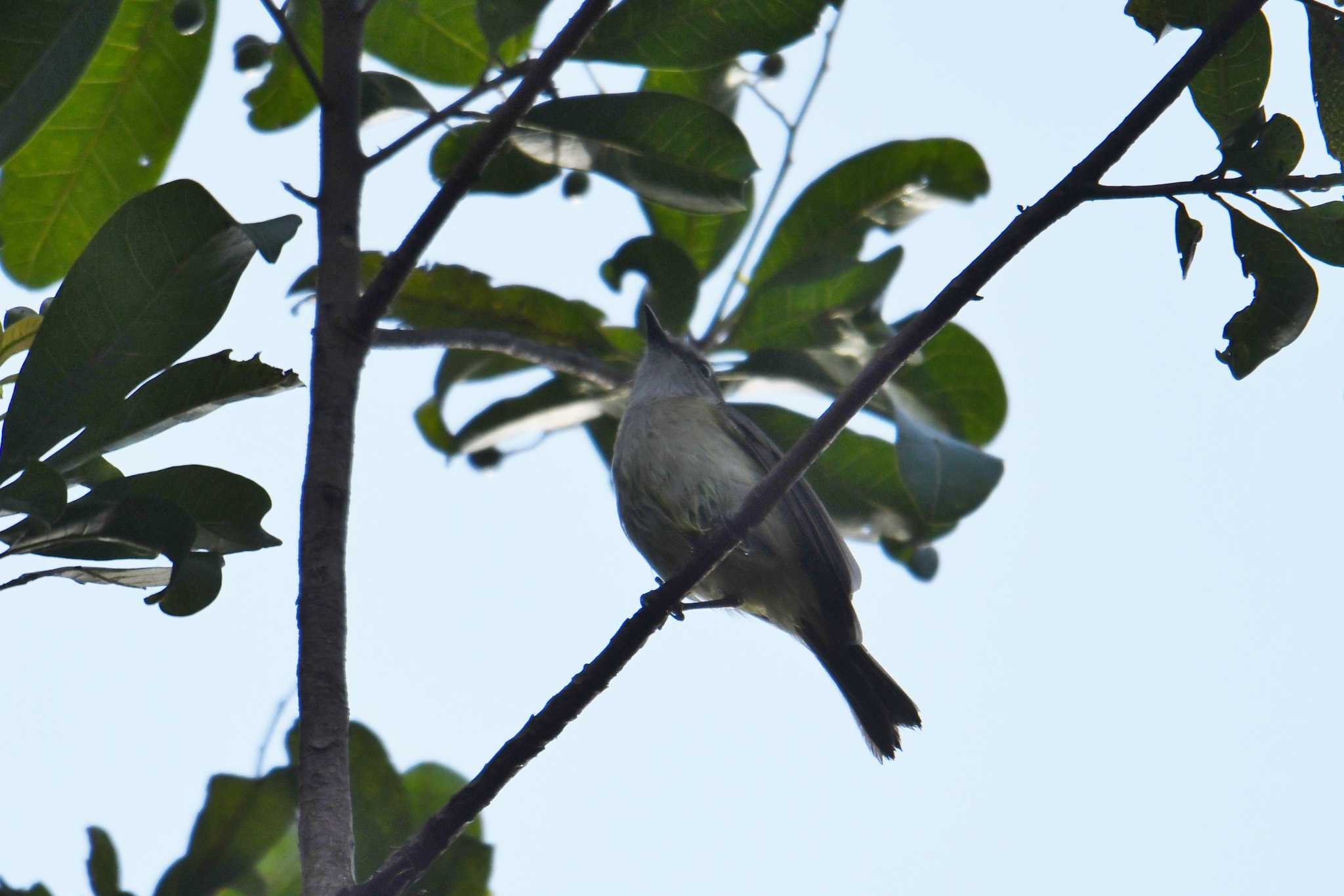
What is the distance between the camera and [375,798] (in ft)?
9.25

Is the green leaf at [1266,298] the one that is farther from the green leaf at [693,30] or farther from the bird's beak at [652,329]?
the bird's beak at [652,329]

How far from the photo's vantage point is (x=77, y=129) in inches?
129

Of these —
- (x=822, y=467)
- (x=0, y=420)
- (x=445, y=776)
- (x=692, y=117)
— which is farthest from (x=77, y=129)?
(x=822, y=467)

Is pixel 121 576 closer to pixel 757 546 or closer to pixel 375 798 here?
pixel 375 798

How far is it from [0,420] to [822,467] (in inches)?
89.7

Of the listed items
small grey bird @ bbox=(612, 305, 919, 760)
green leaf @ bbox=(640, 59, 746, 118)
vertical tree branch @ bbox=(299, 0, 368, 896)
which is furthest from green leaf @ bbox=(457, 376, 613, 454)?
vertical tree branch @ bbox=(299, 0, 368, 896)

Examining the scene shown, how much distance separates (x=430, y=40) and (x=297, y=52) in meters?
1.29

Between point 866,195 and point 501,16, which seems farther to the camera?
point 866,195

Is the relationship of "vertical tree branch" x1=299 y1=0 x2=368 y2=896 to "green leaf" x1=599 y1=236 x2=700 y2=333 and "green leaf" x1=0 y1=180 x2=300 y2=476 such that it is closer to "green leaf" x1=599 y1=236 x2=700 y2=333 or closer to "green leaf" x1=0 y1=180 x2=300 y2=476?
"green leaf" x1=0 y1=180 x2=300 y2=476

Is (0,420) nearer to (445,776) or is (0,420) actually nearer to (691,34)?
(445,776)

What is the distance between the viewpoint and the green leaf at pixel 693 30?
3098mm

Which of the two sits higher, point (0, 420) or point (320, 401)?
point (0, 420)

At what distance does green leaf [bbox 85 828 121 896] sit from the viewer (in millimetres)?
2449

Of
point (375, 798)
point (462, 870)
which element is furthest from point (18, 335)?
point (462, 870)
